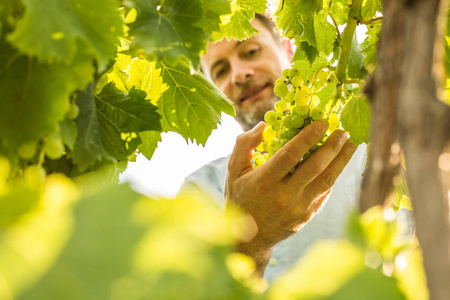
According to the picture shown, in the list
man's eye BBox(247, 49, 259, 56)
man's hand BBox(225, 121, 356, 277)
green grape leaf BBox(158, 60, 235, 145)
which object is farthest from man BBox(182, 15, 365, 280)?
man's eye BBox(247, 49, 259, 56)

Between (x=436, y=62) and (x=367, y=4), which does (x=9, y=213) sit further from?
(x=367, y=4)

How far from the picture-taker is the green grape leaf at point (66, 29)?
0.43 meters

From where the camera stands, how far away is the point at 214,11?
72 centimetres

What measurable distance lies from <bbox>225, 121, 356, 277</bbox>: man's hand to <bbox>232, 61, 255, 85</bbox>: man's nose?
4.64 feet

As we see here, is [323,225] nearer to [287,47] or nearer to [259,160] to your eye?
[287,47]

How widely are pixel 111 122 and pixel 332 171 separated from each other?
76 cm

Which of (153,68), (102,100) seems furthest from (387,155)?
(153,68)

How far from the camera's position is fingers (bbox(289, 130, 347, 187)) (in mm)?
1085

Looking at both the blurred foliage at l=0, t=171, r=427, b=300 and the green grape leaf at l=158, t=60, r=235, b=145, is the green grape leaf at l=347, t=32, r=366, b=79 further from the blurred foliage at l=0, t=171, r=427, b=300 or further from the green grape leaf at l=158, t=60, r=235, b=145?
the blurred foliage at l=0, t=171, r=427, b=300

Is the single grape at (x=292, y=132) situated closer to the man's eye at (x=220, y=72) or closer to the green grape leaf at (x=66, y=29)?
the green grape leaf at (x=66, y=29)

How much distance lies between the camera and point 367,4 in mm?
995

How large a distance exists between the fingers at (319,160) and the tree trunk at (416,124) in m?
0.83

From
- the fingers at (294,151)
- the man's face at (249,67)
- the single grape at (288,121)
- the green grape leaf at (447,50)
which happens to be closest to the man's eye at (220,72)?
the man's face at (249,67)

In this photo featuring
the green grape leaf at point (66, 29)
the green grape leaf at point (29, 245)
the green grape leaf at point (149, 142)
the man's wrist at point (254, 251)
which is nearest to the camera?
the green grape leaf at point (29, 245)
